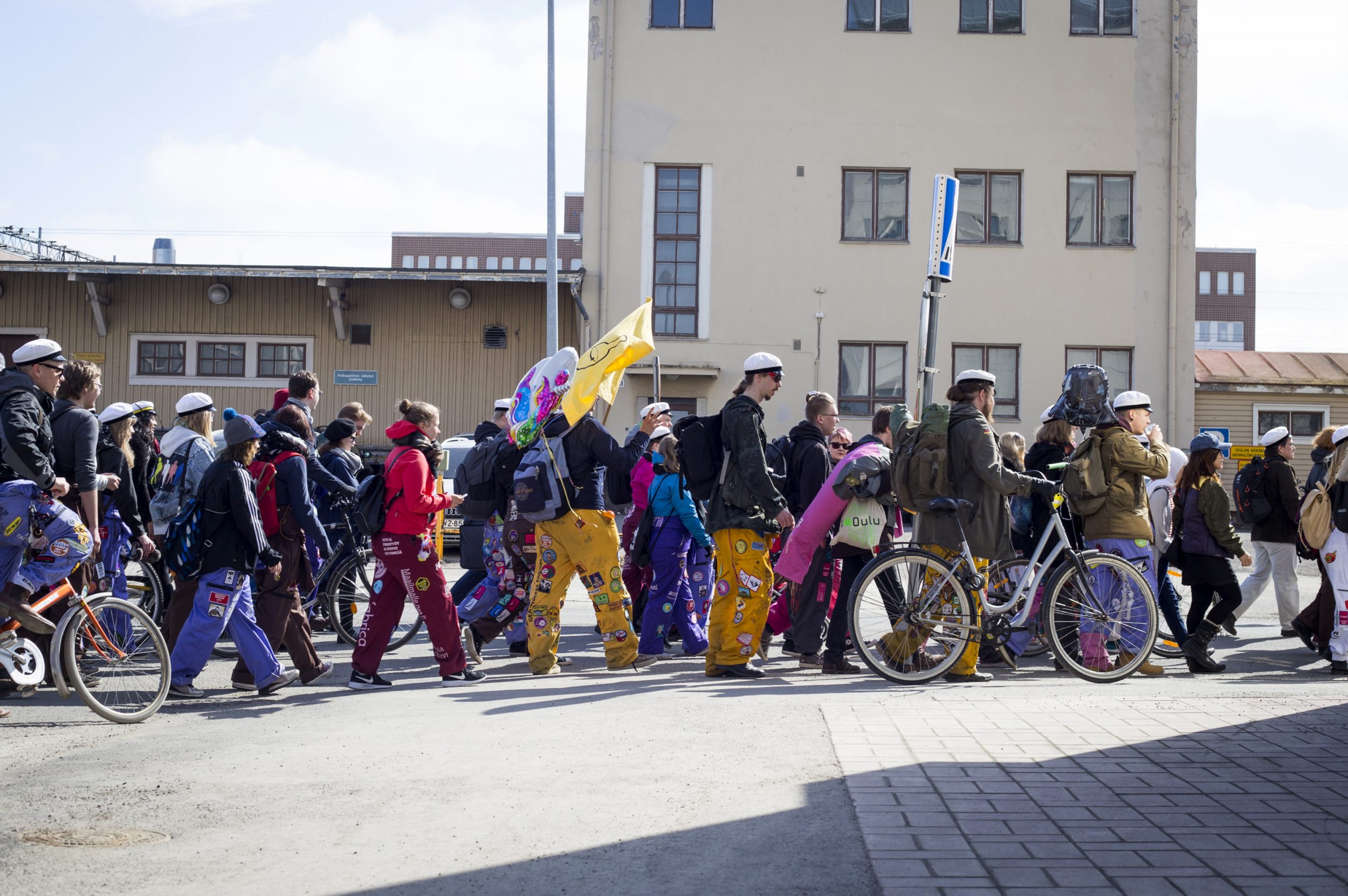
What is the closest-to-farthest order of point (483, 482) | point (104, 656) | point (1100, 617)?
point (104, 656) < point (1100, 617) < point (483, 482)

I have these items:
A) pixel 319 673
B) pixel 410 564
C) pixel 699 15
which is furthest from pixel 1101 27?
pixel 319 673

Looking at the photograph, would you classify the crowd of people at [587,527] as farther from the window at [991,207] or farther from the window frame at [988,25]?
the window frame at [988,25]

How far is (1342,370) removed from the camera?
3312cm

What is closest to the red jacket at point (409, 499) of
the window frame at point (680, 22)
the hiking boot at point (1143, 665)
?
the hiking boot at point (1143, 665)

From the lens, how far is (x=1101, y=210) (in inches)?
1063

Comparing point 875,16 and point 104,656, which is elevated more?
point 875,16

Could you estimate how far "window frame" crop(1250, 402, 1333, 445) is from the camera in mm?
30750

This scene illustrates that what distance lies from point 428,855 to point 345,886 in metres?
0.37

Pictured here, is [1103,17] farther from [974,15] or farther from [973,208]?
[973,208]

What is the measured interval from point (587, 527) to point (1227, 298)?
3654 inches

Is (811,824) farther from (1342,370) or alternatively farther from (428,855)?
(1342,370)

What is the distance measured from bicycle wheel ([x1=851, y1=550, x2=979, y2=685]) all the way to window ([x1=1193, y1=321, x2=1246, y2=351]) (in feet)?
295

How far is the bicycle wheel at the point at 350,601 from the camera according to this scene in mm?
9836

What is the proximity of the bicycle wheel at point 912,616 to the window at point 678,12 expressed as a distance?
20.9 m
